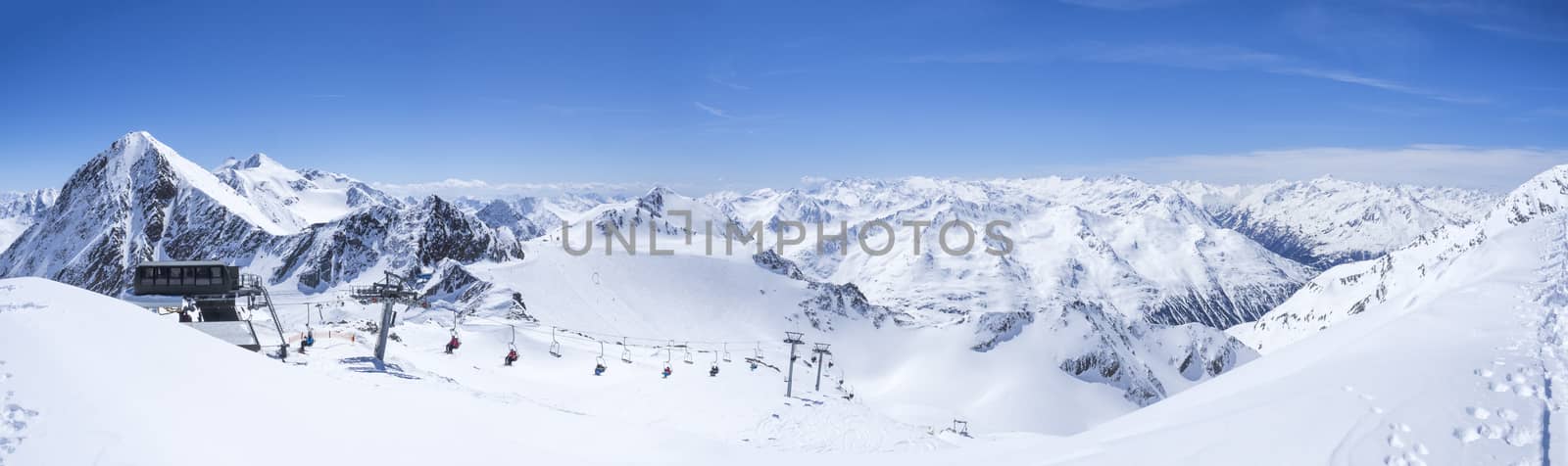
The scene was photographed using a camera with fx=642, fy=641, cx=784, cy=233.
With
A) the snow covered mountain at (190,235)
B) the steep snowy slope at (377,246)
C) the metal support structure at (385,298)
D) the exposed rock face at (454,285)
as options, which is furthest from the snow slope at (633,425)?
the snow covered mountain at (190,235)

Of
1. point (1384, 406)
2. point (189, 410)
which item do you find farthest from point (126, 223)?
point (1384, 406)

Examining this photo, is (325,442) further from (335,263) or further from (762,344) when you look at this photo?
(335,263)

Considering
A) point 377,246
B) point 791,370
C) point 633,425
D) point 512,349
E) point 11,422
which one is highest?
point 377,246

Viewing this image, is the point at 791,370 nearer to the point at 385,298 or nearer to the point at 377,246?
the point at 385,298

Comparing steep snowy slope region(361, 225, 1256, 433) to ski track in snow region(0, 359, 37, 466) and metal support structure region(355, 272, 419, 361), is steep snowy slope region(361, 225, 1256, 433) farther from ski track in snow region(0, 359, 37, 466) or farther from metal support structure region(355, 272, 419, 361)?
ski track in snow region(0, 359, 37, 466)

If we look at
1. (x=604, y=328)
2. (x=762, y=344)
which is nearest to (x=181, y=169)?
(x=604, y=328)

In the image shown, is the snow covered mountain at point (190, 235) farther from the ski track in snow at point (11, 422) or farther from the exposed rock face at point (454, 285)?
the ski track in snow at point (11, 422)

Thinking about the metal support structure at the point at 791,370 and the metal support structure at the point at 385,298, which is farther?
the metal support structure at the point at 791,370

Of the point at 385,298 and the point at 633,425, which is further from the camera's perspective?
the point at 385,298
